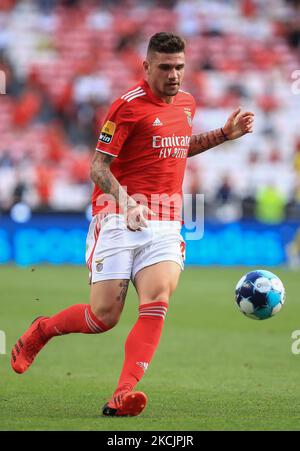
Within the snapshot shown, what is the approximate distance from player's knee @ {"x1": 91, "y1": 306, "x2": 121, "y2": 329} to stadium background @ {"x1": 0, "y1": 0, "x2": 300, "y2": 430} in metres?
0.58

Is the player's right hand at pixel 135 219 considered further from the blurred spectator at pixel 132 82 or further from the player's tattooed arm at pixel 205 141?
the blurred spectator at pixel 132 82

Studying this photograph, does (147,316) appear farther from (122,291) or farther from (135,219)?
(135,219)

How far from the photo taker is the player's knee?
20.3 feet

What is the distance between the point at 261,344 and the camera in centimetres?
1005

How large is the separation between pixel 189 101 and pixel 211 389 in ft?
7.06

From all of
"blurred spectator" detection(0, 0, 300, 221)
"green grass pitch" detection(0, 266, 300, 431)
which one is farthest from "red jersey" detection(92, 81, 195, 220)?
"blurred spectator" detection(0, 0, 300, 221)

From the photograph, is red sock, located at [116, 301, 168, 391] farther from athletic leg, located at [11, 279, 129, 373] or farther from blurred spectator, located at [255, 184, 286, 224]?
blurred spectator, located at [255, 184, 286, 224]

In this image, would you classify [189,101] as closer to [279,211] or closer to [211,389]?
[211,389]

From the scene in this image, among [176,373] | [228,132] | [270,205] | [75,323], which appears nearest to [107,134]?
[228,132]

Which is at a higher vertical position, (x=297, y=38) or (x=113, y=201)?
(x=297, y=38)

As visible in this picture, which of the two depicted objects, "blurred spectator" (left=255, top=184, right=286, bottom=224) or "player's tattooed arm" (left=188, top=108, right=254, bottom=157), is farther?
"blurred spectator" (left=255, top=184, right=286, bottom=224)

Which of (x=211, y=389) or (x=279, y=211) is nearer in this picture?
(x=211, y=389)

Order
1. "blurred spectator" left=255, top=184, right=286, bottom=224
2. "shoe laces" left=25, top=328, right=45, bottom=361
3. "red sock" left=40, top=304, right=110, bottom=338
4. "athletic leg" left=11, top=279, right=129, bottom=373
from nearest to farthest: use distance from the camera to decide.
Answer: "athletic leg" left=11, top=279, right=129, bottom=373, "red sock" left=40, top=304, right=110, bottom=338, "shoe laces" left=25, top=328, right=45, bottom=361, "blurred spectator" left=255, top=184, right=286, bottom=224
